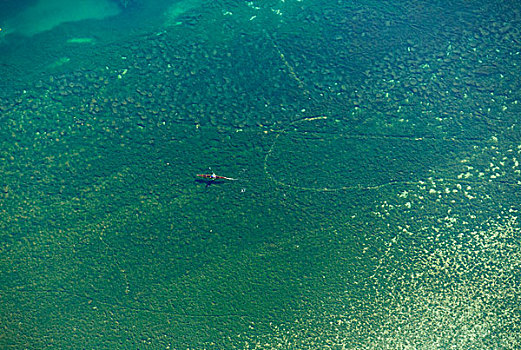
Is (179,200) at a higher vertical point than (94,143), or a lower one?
lower

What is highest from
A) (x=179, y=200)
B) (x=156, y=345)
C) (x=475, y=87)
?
(x=475, y=87)

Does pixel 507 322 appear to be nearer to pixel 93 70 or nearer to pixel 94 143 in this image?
pixel 94 143

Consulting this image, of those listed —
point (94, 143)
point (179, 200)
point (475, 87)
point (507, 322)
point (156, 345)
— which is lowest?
point (507, 322)

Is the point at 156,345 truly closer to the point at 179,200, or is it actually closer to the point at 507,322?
the point at 179,200

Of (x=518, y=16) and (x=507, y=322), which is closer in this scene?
(x=507, y=322)

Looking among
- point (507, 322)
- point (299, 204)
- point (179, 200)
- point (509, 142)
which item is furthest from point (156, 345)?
point (509, 142)

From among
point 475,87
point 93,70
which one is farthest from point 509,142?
point 93,70
